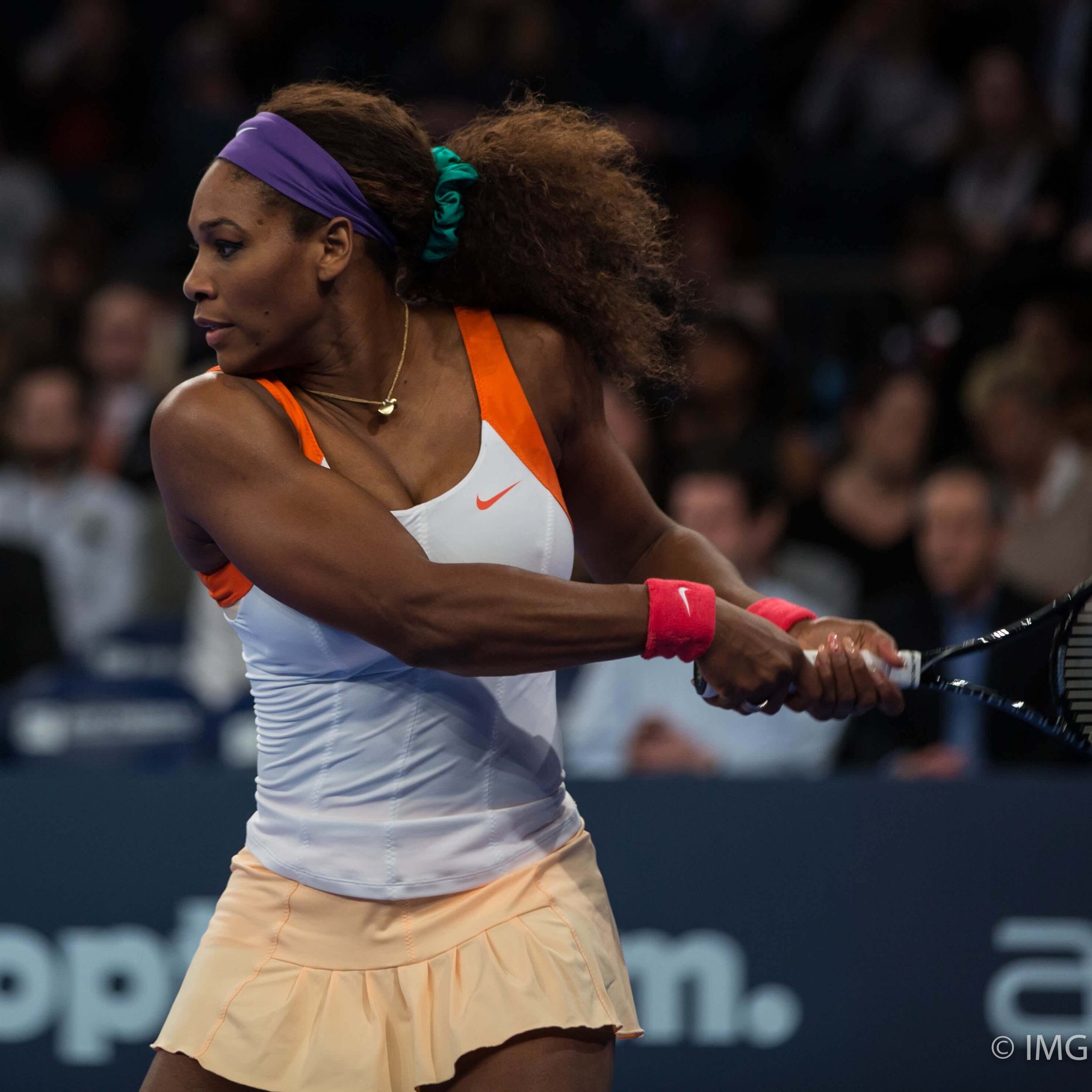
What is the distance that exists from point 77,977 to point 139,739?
954 mm

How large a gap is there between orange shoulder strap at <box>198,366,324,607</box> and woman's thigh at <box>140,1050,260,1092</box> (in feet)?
2.22

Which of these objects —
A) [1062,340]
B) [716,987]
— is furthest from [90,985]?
[1062,340]

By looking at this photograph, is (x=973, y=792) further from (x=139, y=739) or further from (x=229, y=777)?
(x=139, y=739)

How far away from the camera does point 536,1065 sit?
2.42 metres

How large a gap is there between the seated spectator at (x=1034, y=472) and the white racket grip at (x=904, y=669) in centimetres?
278

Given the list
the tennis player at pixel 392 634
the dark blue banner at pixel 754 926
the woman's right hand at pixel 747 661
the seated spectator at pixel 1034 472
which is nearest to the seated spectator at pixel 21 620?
the dark blue banner at pixel 754 926

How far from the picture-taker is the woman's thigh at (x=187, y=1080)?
250cm

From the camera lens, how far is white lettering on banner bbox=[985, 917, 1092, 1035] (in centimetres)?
427

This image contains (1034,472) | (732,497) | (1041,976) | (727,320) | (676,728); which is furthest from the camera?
(727,320)

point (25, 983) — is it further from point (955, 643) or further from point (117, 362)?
point (117, 362)

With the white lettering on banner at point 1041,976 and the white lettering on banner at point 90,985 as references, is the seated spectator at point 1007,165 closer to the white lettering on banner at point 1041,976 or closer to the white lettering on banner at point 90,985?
the white lettering on banner at point 1041,976

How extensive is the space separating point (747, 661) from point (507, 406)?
0.53 m

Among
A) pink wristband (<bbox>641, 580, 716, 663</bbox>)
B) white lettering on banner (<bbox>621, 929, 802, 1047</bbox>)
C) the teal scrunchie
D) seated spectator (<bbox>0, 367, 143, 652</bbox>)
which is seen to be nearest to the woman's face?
the teal scrunchie

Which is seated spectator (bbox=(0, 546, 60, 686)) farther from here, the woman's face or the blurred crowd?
the woman's face
